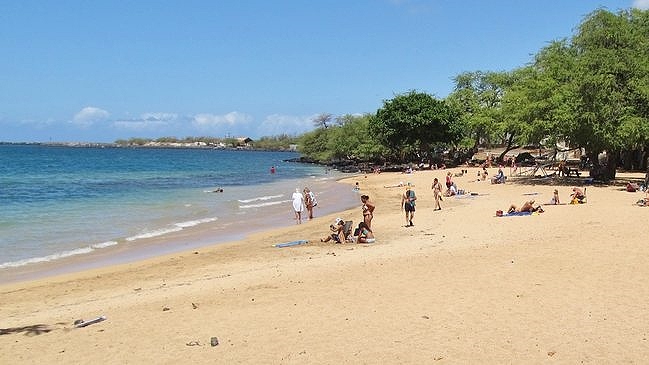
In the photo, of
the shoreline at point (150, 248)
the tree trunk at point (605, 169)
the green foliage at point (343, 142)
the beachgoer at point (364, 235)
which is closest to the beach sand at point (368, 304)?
the beachgoer at point (364, 235)

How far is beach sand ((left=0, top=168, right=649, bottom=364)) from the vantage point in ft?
Result: 23.4

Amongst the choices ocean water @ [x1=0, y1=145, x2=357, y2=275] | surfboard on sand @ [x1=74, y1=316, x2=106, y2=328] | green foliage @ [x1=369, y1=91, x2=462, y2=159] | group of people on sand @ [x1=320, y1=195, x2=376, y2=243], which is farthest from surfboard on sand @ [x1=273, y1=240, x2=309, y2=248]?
green foliage @ [x1=369, y1=91, x2=462, y2=159]

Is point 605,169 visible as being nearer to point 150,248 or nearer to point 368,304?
point 150,248

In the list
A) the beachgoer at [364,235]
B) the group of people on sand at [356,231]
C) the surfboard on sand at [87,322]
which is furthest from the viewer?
the group of people on sand at [356,231]

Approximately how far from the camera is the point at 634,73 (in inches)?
1064

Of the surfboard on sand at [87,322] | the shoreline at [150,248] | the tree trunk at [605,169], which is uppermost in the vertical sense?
the tree trunk at [605,169]

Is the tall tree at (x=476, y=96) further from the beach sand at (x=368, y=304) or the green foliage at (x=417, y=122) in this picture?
the beach sand at (x=368, y=304)

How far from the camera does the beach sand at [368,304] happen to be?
7141 mm

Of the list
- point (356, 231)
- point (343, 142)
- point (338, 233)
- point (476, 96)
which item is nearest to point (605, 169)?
point (356, 231)

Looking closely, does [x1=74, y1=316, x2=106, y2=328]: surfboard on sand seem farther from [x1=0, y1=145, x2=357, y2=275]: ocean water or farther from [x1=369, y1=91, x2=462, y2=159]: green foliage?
[x1=369, y1=91, x2=462, y2=159]: green foliage

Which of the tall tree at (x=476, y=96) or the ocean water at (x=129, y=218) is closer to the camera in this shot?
the ocean water at (x=129, y=218)

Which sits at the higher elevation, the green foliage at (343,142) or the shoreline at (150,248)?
the green foliage at (343,142)

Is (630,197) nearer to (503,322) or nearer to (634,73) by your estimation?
(634,73)

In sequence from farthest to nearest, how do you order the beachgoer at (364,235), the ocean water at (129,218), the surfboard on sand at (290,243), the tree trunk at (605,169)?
the tree trunk at (605,169)
the ocean water at (129,218)
the surfboard on sand at (290,243)
the beachgoer at (364,235)
